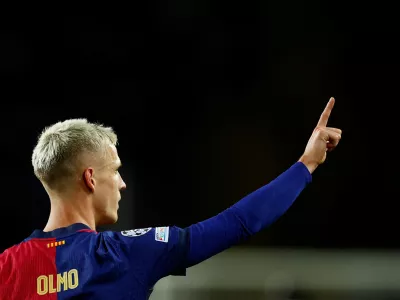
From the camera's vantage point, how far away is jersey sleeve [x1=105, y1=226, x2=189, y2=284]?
1594 mm

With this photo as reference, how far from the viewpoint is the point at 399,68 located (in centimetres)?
657

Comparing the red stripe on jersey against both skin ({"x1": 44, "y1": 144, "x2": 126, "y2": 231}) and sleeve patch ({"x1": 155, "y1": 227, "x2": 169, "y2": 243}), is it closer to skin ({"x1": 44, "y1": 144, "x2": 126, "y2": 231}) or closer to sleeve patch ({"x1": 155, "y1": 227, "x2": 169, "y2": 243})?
skin ({"x1": 44, "y1": 144, "x2": 126, "y2": 231})

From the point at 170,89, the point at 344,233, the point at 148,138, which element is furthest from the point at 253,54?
the point at 344,233

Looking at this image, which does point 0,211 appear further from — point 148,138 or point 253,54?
point 253,54

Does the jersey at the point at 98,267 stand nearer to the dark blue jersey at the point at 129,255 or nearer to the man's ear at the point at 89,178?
the dark blue jersey at the point at 129,255

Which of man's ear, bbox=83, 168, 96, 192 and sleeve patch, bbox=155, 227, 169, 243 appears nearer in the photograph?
sleeve patch, bbox=155, 227, 169, 243

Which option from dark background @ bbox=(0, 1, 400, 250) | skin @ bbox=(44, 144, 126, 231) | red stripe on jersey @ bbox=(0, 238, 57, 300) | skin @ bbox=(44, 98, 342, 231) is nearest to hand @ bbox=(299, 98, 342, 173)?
skin @ bbox=(44, 98, 342, 231)

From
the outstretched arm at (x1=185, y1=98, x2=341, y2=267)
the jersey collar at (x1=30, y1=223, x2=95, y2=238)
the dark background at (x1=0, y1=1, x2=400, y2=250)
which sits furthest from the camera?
the dark background at (x1=0, y1=1, x2=400, y2=250)

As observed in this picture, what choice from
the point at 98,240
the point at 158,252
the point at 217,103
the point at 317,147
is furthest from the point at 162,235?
the point at 217,103

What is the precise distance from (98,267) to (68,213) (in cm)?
19

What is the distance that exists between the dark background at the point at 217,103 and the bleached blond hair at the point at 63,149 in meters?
3.50

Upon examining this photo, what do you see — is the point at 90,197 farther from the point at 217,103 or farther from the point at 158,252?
the point at 217,103

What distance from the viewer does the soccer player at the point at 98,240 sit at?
5.17 feet

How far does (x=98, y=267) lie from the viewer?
1.60 meters
